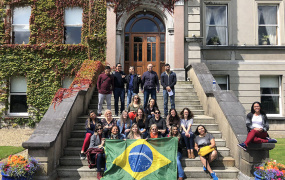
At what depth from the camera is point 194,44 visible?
42.9 ft

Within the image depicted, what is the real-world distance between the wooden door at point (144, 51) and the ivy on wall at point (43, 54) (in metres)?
1.82

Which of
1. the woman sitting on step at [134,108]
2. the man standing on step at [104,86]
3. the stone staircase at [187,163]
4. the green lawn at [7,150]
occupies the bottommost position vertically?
the green lawn at [7,150]

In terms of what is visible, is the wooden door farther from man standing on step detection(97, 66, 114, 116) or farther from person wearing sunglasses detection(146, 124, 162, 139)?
person wearing sunglasses detection(146, 124, 162, 139)

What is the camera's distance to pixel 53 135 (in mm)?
6023

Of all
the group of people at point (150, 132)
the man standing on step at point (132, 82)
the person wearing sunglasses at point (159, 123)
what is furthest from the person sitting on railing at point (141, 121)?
the man standing on step at point (132, 82)

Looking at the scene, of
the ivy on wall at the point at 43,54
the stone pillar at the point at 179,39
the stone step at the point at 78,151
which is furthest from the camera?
the ivy on wall at the point at 43,54

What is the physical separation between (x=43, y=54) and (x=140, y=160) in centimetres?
1041

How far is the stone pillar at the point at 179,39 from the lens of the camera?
41.7ft

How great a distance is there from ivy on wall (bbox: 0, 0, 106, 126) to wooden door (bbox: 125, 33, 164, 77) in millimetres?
1819

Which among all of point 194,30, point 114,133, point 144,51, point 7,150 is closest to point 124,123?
point 114,133

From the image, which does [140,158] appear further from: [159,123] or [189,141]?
[189,141]

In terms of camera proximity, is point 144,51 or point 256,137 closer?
point 256,137

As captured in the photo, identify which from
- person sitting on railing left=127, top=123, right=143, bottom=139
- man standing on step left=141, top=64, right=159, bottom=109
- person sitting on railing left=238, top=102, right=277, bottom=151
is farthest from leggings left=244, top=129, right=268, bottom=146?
man standing on step left=141, top=64, right=159, bottom=109

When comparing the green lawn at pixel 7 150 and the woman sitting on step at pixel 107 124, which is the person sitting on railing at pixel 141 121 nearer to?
the woman sitting on step at pixel 107 124
